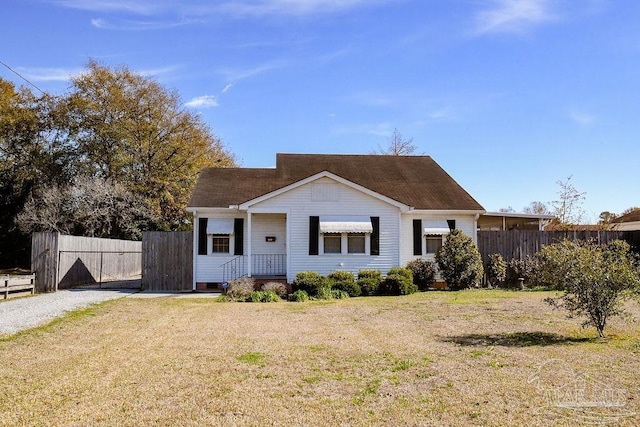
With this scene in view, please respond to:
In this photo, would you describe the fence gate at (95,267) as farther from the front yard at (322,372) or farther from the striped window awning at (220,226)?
the front yard at (322,372)

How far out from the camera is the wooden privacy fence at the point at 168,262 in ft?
67.1

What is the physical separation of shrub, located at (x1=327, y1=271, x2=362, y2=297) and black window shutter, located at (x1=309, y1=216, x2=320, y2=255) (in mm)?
1804

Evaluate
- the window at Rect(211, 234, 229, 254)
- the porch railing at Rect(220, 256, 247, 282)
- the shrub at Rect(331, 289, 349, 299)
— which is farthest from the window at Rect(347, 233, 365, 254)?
the window at Rect(211, 234, 229, 254)

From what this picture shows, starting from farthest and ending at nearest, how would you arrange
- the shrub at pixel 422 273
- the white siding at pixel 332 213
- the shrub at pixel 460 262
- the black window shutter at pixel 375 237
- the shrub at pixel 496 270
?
the shrub at pixel 496 270, the black window shutter at pixel 375 237, the white siding at pixel 332 213, the shrub at pixel 422 273, the shrub at pixel 460 262

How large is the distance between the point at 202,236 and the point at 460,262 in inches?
403

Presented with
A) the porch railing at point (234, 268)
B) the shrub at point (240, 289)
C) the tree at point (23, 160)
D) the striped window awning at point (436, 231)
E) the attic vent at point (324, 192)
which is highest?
the tree at point (23, 160)

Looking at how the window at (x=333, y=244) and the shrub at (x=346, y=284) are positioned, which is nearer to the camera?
the shrub at (x=346, y=284)

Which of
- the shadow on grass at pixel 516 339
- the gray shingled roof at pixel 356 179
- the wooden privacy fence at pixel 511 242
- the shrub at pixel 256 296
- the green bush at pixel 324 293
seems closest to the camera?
the shadow on grass at pixel 516 339

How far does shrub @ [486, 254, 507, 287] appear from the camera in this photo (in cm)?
2092

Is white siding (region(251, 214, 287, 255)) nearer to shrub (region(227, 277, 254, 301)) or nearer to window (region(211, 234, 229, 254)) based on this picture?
window (region(211, 234, 229, 254))

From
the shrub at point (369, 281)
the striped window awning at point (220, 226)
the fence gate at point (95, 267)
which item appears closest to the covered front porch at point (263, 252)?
the striped window awning at point (220, 226)

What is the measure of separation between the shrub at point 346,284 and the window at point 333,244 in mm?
2015

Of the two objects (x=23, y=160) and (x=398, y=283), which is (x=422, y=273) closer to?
(x=398, y=283)

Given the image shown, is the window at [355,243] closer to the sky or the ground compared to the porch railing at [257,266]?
closer to the sky
